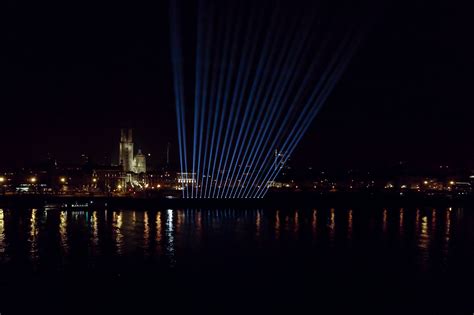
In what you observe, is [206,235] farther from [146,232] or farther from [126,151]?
[126,151]

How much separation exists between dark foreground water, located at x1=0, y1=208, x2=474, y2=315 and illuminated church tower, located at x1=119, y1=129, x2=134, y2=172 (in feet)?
208

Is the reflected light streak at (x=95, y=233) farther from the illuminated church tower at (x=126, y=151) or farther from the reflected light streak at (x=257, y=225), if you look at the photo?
the illuminated church tower at (x=126, y=151)

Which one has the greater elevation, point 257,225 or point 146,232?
point 146,232

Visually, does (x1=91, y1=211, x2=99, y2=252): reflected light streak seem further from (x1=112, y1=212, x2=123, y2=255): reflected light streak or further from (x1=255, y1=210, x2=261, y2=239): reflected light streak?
(x1=255, y1=210, x2=261, y2=239): reflected light streak

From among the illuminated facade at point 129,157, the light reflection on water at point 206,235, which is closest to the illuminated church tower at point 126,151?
the illuminated facade at point 129,157

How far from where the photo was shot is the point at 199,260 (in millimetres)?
13562

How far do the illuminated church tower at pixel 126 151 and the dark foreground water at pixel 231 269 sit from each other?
63.5 metres

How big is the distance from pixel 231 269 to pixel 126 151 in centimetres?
7494

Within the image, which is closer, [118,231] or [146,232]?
[146,232]

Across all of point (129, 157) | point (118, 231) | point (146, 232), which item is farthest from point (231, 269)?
point (129, 157)

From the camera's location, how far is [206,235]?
18828 millimetres


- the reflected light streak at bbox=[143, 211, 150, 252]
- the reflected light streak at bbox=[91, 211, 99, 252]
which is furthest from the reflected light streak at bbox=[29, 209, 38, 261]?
the reflected light streak at bbox=[143, 211, 150, 252]

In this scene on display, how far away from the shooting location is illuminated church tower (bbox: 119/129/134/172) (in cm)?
8412

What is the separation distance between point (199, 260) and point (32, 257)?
4550 mm
